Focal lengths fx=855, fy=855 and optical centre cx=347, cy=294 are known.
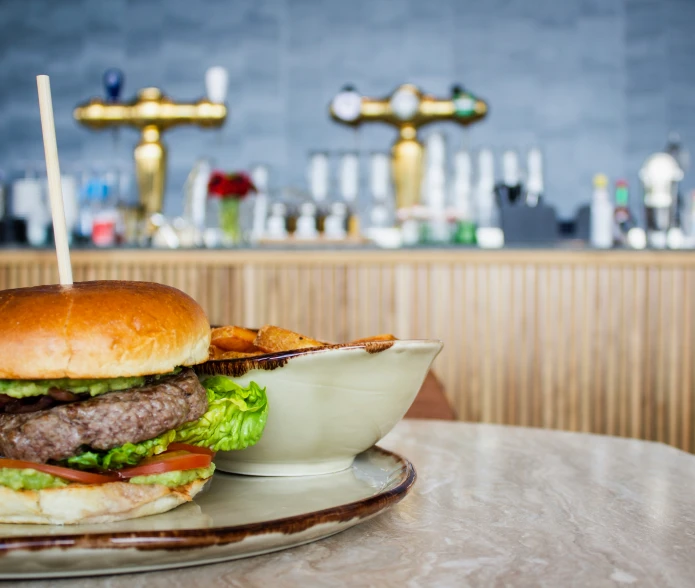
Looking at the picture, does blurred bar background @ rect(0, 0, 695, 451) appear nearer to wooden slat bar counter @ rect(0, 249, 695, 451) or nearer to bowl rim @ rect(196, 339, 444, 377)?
wooden slat bar counter @ rect(0, 249, 695, 451)

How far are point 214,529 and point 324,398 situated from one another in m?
0.23

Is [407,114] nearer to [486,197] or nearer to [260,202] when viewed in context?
[486,197]

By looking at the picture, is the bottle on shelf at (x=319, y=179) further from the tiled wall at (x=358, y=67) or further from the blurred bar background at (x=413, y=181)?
the tiled wall at (x=358, y=67)

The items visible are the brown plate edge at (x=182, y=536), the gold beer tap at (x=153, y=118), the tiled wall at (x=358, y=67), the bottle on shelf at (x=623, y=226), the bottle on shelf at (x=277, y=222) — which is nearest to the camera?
the brown plate edge at (x=182, y=536)

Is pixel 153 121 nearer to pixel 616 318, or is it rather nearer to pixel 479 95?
pixel 479 95

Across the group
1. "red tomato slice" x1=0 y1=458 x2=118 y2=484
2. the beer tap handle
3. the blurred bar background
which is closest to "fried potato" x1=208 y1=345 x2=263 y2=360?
"red tomato slice" x1=0 y1=458 x2=118 y2=484

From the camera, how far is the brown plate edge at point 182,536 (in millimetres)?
529

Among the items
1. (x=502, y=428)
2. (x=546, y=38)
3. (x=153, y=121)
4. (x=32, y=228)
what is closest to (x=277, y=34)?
(x=153, y=121)

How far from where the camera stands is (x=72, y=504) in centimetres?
63

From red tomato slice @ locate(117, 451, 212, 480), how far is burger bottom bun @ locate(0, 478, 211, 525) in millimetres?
23

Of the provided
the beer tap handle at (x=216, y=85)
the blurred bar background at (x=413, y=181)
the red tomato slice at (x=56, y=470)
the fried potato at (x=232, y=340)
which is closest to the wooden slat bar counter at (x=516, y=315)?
the blurred bar background at (x=413, y=181)

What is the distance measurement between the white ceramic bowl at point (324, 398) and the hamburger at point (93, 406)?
74 mm

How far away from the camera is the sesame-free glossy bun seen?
2.14 feet

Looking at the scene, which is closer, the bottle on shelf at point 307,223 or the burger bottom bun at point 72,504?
the burger bottom bun at point 72,504
